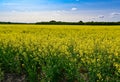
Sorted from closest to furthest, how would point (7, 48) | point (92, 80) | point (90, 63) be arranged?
point (92, 80) < point (90, 63) < point (7, 48)

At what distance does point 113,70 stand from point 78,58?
53.3 inches

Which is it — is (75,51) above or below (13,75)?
above

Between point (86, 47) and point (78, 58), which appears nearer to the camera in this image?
point (78, 58)

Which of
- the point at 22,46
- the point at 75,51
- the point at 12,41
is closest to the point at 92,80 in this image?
the point at 75,51

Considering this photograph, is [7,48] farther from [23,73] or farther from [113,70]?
[113,70]

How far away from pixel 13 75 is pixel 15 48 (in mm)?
1667

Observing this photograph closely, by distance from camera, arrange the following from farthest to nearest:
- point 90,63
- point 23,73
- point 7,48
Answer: point 7,48, point 23,73, point 90,63

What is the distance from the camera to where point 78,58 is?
29.1ft

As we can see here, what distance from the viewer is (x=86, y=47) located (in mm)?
9773

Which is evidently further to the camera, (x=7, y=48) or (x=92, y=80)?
(x=7, y=48)

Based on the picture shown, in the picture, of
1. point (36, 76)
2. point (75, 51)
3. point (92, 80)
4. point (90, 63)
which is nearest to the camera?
point (92, 80)

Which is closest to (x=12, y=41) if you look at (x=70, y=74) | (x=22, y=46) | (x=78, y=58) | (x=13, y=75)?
(x=22, y=46)

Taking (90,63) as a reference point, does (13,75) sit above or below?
below

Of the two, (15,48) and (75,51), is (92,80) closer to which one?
(75,51)
